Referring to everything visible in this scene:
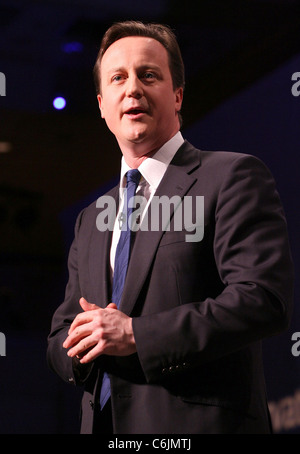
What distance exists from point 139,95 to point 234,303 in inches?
30.8

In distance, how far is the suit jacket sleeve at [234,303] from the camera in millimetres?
1687

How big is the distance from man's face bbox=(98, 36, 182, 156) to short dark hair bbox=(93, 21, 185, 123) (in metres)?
0.03

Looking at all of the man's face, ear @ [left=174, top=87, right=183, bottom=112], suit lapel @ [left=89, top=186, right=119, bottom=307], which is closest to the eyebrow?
the man's face

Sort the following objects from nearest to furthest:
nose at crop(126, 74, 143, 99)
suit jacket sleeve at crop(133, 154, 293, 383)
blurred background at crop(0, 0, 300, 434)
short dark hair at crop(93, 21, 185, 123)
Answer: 1. suit jacket sleeve at crop(133, 154, 293, 383)
2. nose at crop(126, 74, 143, 99)
3. short dark hair at crop(93, 21, 185, 123)
4. blurred background at crop(0, 0, 300, 434)

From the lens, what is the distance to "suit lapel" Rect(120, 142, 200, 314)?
1.83 meters

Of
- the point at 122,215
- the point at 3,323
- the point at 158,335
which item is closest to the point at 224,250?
the point at 158,335

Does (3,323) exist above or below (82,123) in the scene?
below

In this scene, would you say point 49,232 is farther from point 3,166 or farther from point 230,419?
point 230,419

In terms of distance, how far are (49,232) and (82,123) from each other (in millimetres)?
461

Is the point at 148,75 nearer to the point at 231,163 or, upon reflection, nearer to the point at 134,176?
the point at 134,176

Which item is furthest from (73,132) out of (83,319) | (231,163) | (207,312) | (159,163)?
(207,312)

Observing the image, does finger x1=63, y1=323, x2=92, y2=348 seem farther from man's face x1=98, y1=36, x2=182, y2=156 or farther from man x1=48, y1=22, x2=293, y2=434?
man's face x1=98, y1=36, x2=182, y2=156

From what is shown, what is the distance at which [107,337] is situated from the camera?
5.63ft

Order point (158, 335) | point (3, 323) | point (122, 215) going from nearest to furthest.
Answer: point (158, 335) → point (122, 215) → point (3, 323)
